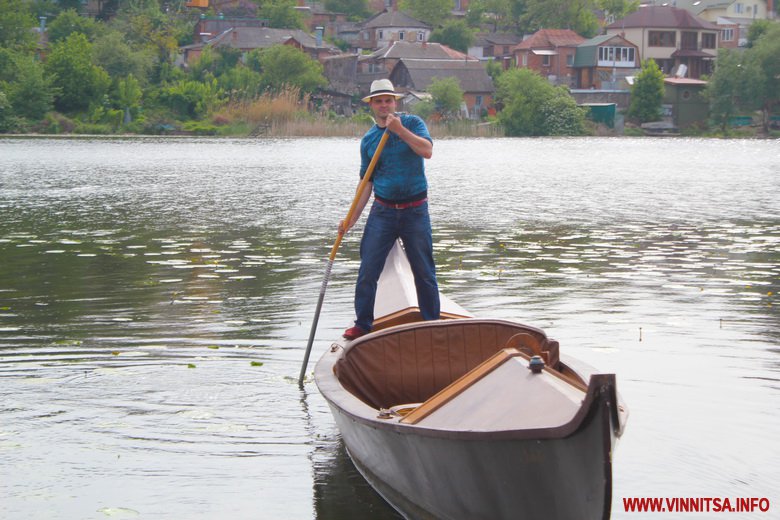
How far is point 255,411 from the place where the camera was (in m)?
8.82

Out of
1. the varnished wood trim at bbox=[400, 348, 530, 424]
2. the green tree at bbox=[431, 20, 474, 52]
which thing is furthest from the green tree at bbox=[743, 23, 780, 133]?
the varnished wood trim at bbox=[400, 348, 530, 424]

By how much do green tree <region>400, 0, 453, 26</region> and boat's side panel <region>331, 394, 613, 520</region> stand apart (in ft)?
489

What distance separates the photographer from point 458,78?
112562 millimetres

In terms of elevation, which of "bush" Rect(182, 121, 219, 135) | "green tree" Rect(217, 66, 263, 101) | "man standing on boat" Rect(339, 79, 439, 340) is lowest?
"bush" Rect(182, 121, 219, 135)

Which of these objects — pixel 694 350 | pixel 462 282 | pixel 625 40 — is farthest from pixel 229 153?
pixel 625 40

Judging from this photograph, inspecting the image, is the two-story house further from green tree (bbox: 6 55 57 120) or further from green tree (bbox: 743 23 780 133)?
green tree (bbox: 6 55 57 120)

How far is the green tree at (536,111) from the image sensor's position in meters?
91.2

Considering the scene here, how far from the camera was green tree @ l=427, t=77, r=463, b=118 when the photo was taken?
100 metres

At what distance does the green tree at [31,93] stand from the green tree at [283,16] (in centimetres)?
5257

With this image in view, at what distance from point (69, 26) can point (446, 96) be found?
1585 inches

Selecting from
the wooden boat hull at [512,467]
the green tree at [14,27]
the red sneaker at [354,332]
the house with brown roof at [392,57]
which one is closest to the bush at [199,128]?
the green tree at [14,27]

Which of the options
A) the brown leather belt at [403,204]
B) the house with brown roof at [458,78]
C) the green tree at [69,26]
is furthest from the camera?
the green tree at [69,26]

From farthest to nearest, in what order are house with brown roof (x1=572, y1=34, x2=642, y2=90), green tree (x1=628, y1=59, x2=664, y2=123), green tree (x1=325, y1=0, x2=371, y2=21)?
green tree (x1=325, y1=0, x2=371, y2=21) < house with brown roof (x1=572, y1=34, x2=642, y2=90) < green tree (x1=628, y1=59, x2=664, y2=123)

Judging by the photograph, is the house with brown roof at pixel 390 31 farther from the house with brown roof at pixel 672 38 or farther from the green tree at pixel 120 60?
the green tree at pixel 120 60
